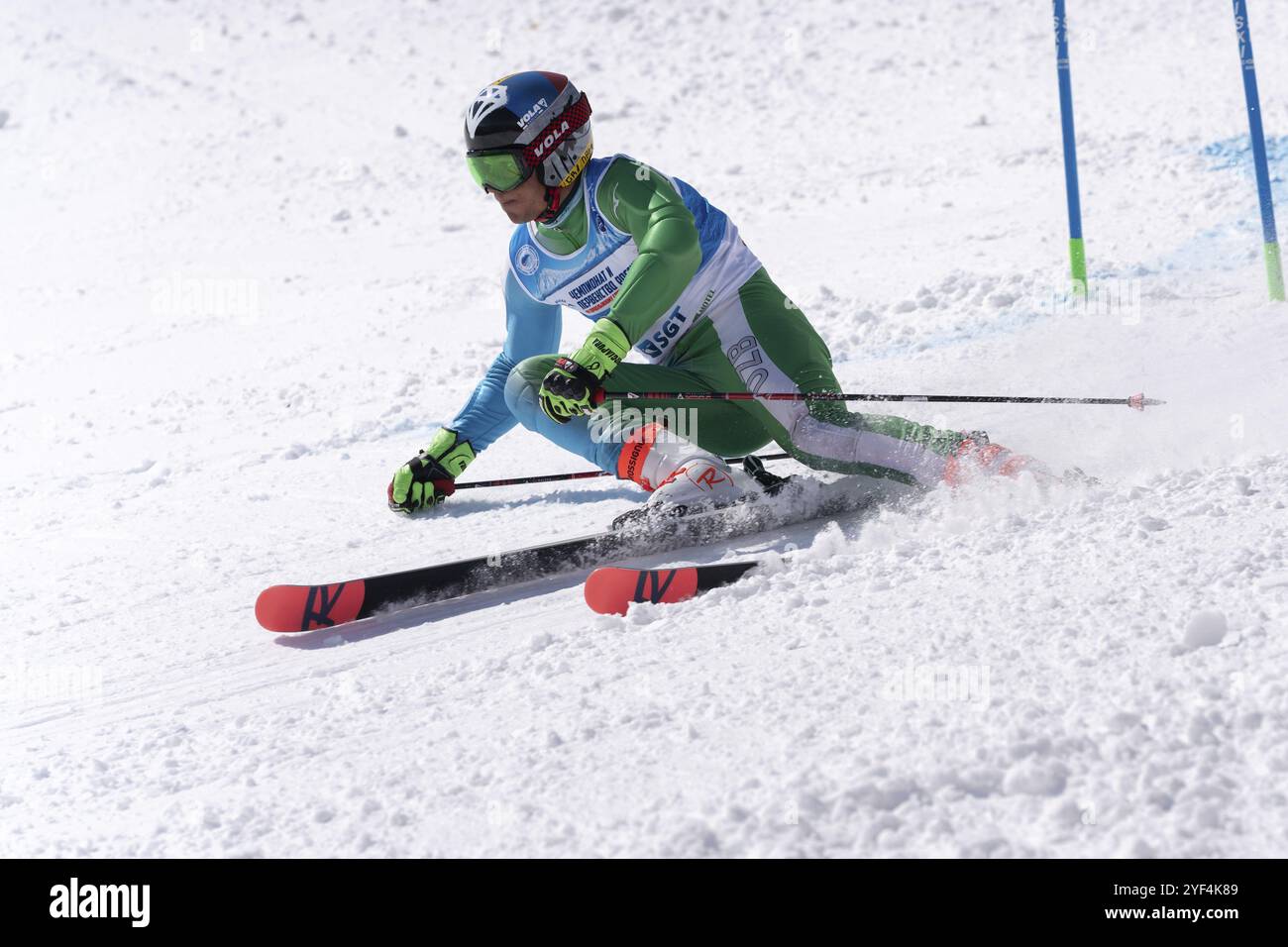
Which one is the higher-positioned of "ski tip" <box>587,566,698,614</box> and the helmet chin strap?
the helmet chin strap

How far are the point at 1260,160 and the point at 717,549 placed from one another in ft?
13.7

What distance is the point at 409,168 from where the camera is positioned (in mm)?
13117

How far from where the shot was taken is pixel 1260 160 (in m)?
6.41

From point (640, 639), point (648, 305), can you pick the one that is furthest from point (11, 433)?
point (640, 639)

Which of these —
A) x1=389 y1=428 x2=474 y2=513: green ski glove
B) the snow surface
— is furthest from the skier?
x1=389 y1=428 x2=474 y2=513: green ski glove

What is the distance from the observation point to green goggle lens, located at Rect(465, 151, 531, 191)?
4.20 metres

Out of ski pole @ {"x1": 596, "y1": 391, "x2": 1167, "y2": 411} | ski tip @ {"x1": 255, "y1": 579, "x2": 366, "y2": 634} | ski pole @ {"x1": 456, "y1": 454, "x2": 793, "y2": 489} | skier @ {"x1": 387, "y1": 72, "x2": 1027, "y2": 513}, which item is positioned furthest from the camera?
ski pole @ {"x1": 456, "y1": 454, "x2": 793, "y2": 489}

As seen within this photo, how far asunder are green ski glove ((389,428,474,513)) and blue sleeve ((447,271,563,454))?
0.19 feet

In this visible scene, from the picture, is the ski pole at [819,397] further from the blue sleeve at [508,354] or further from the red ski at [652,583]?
the red ski at [652,583]

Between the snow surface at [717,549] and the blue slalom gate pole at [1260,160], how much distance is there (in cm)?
24
